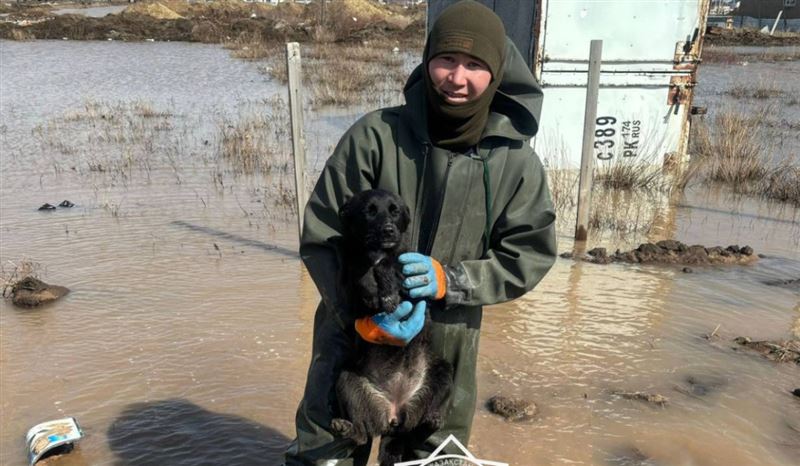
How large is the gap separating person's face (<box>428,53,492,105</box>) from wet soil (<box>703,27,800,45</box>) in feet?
141

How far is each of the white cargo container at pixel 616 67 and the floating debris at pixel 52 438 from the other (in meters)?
7.41

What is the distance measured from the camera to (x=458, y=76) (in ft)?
7.66

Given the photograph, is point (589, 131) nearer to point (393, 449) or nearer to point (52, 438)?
point (393, 449)

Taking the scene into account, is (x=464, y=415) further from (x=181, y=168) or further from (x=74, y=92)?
(x=74, y=92)

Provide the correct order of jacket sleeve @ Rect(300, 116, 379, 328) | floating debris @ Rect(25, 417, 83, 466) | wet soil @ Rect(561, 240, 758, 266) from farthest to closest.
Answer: wet soil @ Rect(561, 240, 758, 266) < floating debris @ Rect(25, 417, 83, 466) < jacket sleeve @ Rect(300, 116, 379, 328)

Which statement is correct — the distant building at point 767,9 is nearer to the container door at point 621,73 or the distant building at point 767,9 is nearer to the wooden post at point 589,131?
the container door at point 621,73

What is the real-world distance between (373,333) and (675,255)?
588cm

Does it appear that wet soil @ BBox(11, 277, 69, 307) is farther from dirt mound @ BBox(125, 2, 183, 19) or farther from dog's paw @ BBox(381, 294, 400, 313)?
dirt mound @ BBox(125, 2, 183, 19)

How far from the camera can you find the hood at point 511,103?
251cm

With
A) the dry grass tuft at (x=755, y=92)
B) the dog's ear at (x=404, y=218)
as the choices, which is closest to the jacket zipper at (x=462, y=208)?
the dog's ear at (x=404, y=218)

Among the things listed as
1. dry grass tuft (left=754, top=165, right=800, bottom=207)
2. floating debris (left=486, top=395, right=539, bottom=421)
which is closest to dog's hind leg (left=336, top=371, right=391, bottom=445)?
floating debris (left=486, top=395, right=539, bottom=421)

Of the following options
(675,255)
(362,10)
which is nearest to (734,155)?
(675,255)

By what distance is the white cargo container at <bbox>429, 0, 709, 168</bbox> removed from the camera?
31.1ft

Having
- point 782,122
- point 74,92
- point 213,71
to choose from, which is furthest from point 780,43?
point 74,92
